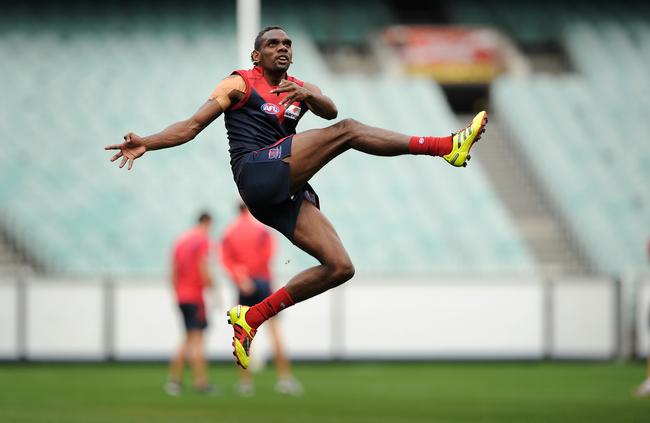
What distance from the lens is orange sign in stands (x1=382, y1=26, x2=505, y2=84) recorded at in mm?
27234

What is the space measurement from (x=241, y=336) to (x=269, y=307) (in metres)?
0.27

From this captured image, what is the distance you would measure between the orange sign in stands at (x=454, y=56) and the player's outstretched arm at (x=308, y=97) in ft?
66.1

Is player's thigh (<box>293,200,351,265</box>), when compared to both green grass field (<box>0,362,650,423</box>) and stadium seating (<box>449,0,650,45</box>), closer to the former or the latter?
green grass field (<box>0,362,650,423</box>)

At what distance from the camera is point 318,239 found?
757 centimetres

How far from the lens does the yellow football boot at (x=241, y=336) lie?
7.84m

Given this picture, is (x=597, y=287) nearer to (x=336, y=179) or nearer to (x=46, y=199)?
(x=336, y=179)

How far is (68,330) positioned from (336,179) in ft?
20.8

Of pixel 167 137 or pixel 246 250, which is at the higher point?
pixel 167 137

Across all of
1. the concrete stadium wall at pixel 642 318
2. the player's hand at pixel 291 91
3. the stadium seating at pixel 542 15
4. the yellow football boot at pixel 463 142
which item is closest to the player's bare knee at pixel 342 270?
the yellow football boot at pixel 463 142

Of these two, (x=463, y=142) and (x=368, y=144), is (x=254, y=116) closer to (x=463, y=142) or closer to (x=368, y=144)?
(x=368, y=144)

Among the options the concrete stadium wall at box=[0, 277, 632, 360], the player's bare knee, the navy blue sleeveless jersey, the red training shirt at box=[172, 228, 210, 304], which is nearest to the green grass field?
the concrete stadium wall at box=[0, 277, 632, 360]

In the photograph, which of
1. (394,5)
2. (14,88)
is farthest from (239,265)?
(394,5)

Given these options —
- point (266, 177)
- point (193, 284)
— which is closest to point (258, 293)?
point (193, 284)

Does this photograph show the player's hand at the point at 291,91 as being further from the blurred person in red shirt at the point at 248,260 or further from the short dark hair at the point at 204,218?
the short dark hair at the point at 204,218
